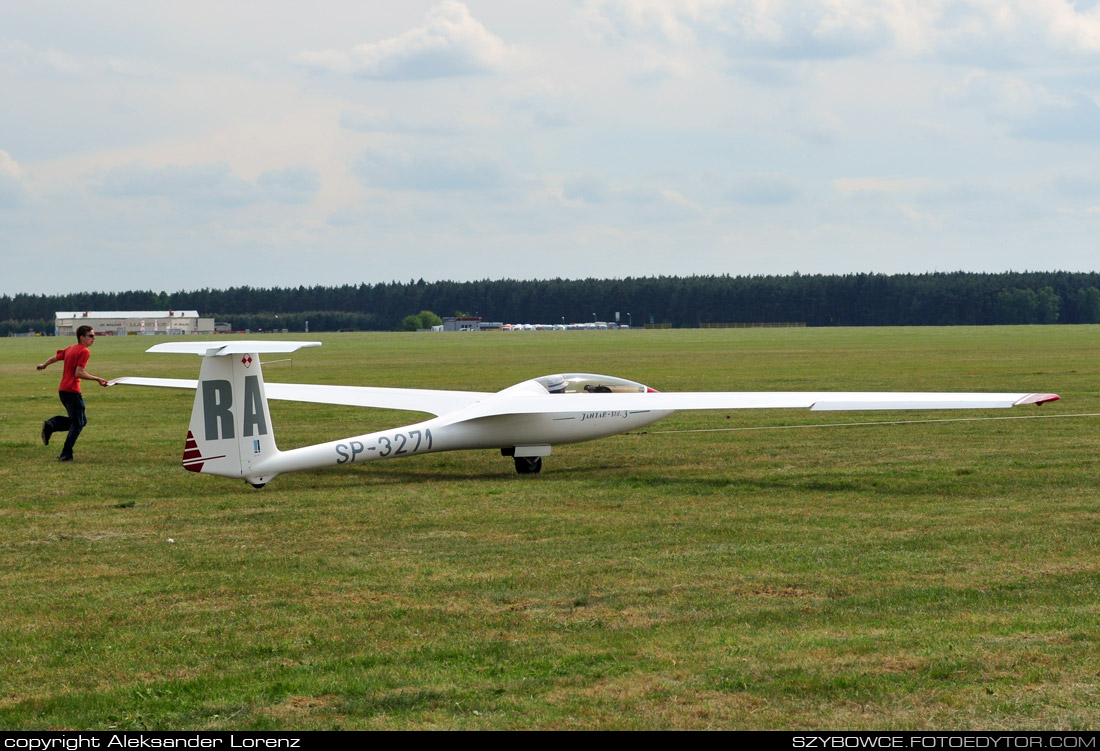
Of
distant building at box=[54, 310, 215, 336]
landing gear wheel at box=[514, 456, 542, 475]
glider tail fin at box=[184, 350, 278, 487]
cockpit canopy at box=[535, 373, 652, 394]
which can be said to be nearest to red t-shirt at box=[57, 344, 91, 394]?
glider tail fin at box=[184, 350, 278, 487]

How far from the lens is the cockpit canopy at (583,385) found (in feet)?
54.0

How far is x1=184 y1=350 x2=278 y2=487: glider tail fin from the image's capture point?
12484mm

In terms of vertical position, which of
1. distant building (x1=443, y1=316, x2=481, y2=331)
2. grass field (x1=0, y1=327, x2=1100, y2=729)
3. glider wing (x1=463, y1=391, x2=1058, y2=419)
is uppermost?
distant building (x1=443, y1=316, x2=481, y2=331)

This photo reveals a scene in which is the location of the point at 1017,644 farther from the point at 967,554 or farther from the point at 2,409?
the point at 2,409

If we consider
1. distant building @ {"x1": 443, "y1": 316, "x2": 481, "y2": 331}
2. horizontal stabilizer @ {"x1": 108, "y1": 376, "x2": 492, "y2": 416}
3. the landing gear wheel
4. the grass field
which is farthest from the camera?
distant building @ {"x1": 443, "y1": 316, "x2": 481, "y2": 331}

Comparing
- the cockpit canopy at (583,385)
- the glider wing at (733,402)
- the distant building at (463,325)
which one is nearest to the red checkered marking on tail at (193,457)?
the glider wing at (733,402)

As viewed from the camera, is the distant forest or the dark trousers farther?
the distant forest

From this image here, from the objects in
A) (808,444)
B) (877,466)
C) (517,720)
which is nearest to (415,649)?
(517,720)

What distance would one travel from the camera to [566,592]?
8.48 m

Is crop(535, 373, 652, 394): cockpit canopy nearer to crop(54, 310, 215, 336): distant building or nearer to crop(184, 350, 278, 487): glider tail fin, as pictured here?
crop(184, 350, 278, 487): glider tail fin

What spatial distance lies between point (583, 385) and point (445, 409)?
7.25ft

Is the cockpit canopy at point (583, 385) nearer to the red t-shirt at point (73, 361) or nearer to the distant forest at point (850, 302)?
the red t-shirt at point (73, 361)

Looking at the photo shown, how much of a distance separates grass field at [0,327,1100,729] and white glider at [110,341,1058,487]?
512 millimetres
